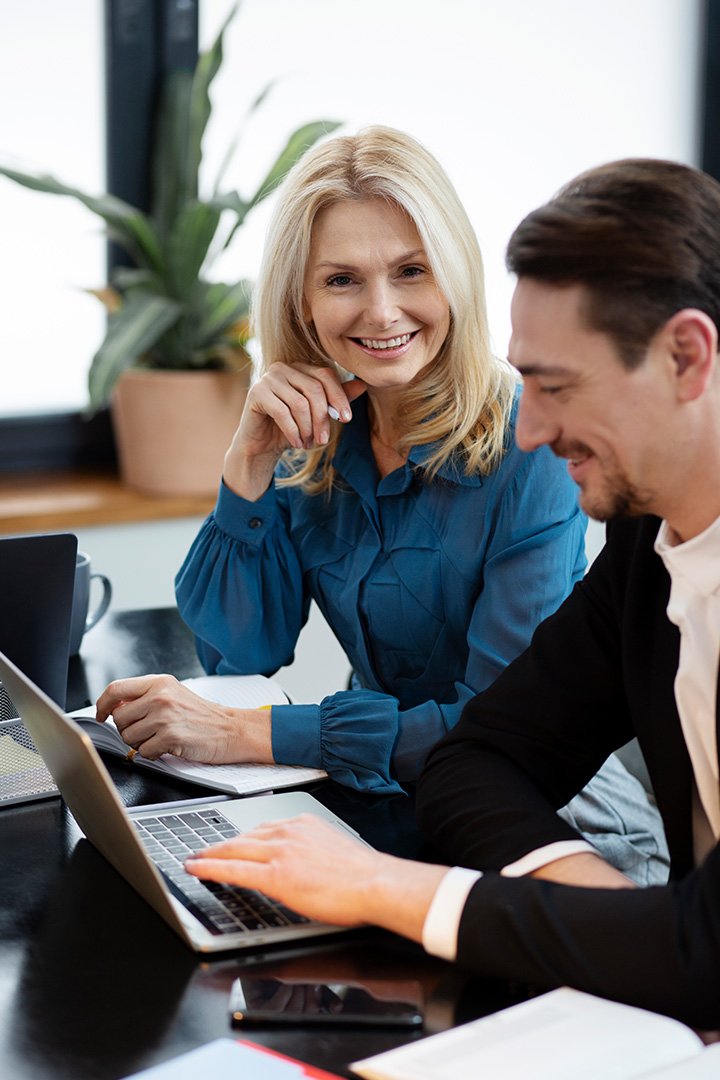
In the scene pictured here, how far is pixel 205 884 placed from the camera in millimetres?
1194

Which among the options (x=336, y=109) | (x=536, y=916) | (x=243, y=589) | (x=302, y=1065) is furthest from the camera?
(x=336, y=109)

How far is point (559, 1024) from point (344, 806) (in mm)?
524

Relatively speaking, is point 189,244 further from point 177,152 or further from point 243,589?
point 243,589

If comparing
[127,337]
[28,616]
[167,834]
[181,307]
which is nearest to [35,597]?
[28,616]

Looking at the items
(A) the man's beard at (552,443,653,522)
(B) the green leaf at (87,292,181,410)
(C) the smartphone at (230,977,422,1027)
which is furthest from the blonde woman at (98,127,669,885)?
(B) the green leaf at (87,292,181,410)

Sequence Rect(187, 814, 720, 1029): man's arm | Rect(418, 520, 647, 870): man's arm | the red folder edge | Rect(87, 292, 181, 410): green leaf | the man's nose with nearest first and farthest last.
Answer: the red folder edge, Rect(187, 814, 720, 1029): man's arm, the man's nose, Rect(418, 520, 647, 870): man's arm, Rect(87, 292, 181, 410): green leaf

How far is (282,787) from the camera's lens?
1.49 metres

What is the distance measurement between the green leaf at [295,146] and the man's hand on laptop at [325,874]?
2144 mm

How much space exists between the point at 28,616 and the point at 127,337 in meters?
1.59

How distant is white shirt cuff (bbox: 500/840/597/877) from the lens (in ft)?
3.93

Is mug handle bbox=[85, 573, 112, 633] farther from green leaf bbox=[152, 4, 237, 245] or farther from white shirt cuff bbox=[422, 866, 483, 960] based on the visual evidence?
green leaf bbox=[152, 4, 237, 245]

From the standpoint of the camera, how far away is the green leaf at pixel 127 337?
2977 millimetres

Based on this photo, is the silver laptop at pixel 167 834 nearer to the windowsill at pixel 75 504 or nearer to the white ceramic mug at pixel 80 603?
the white ceramic mug at pixel 80 603

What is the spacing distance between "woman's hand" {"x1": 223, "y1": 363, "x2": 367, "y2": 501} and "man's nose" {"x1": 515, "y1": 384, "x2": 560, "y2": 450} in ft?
1.95
